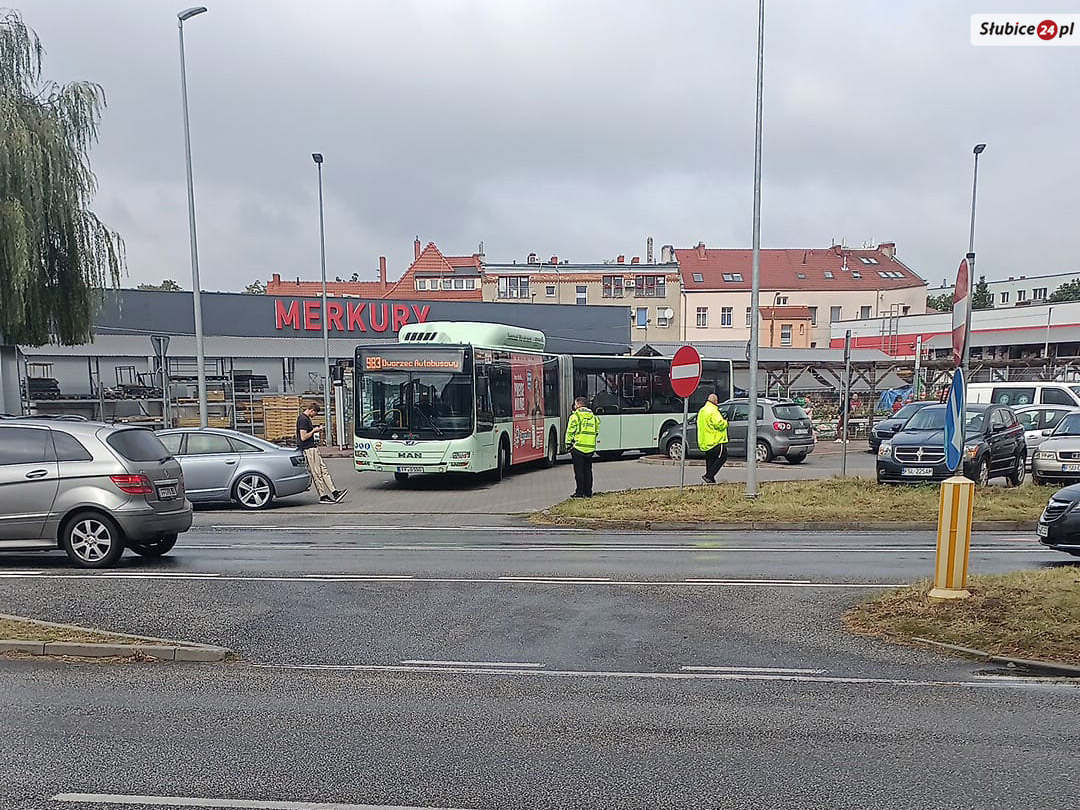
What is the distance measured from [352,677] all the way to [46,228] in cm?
2231

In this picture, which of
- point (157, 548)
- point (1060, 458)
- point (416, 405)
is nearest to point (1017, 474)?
point (1060, 458)

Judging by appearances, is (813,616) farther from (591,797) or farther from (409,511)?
(409,511)

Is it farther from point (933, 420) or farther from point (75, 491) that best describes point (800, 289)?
point (75, 491)

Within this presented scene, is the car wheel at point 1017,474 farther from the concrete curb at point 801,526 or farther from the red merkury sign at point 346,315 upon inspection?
the red merkury sign at point 346,315

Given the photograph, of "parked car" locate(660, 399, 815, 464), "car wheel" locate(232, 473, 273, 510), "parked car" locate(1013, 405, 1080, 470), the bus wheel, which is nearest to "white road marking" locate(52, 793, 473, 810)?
"car wheel" locate(232, 473, 273, 510)

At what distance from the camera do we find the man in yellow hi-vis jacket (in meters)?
18.1

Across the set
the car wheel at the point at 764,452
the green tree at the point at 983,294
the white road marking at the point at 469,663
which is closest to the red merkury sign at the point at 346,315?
the car wheel at the point at 764,452

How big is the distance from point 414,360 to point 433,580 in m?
10.3

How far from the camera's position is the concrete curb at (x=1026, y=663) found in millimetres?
6527

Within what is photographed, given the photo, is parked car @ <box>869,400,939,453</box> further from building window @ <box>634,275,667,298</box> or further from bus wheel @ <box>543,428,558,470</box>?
building window @ <box>634,275,667,298</box>

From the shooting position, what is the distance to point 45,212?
78.9 ft

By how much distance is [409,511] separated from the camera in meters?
17.2

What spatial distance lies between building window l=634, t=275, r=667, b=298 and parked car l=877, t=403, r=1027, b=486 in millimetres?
61816

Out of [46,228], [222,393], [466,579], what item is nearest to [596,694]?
[466,579]
